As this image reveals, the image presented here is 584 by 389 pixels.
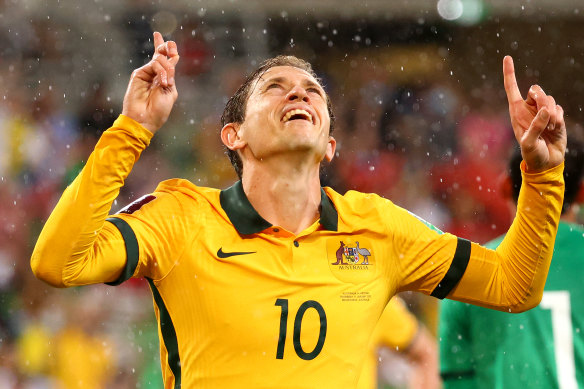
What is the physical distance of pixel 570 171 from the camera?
13.1ft

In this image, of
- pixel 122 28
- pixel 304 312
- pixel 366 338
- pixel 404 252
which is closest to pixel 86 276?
pixel 304 312

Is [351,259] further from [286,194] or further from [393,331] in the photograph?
[393,331]

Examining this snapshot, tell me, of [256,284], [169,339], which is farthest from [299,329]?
[169,339]

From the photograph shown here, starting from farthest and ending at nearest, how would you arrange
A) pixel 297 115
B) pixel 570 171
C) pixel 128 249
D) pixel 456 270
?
pixel 570 171, pixel 297 115, pixel 456 270, pixel 128 249

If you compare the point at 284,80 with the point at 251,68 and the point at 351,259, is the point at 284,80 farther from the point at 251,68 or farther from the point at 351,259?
the point at 251,68

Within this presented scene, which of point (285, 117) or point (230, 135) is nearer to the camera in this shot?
point (285, 117)

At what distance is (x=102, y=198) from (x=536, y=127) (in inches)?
54.2

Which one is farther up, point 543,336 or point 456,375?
point 543,336

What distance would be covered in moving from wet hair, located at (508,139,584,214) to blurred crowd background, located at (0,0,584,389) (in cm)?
233

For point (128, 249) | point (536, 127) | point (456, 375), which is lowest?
point (456, 375)

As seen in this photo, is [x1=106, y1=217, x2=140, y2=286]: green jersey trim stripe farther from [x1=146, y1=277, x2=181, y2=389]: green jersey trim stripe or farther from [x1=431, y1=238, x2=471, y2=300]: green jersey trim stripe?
[x1=431, y1=238, x2=471, y2=300]: green jersey trim stripe

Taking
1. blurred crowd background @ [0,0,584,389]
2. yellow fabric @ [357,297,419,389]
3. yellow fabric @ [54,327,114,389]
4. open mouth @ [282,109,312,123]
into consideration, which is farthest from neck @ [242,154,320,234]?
blurred crowd background @ [0,0,584,389]

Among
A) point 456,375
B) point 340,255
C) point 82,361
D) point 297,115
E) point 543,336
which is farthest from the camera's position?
point 82,361

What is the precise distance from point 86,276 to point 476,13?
6.83 meters
